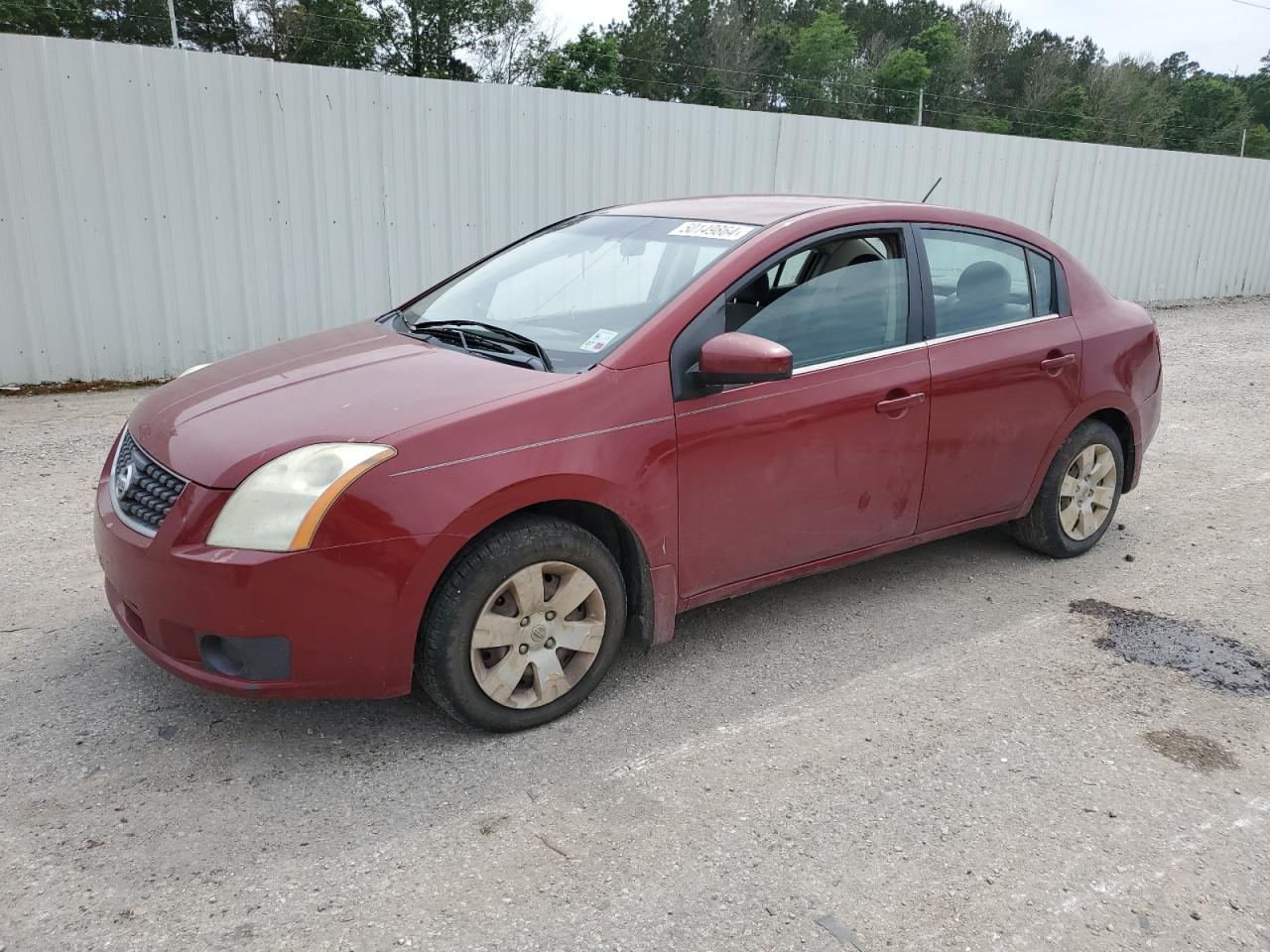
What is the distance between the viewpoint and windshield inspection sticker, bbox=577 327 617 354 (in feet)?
10.7

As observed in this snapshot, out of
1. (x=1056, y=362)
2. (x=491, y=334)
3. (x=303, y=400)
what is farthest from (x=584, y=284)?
(x=1056, y=362)

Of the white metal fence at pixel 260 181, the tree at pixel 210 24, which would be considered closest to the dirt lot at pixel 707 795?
the white metal fence at pixel 260 181

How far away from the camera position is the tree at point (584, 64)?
151 ft

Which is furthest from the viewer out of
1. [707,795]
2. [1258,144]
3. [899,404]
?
[1258,144]

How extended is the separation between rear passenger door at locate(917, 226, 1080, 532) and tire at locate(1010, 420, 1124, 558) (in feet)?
0.54

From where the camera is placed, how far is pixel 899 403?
3.76 m

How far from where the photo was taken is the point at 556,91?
9422 mm

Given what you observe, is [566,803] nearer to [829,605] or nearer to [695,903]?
[695,903]

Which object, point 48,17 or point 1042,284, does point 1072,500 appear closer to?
point 1042,284

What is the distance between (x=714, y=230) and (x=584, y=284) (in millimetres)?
525

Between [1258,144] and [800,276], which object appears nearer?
[800,276]

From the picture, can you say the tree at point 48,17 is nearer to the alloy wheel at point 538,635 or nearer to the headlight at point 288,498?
the headlight at point 288,498

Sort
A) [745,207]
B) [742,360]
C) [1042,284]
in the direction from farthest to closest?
[1042,284], [745,207], [742,360]

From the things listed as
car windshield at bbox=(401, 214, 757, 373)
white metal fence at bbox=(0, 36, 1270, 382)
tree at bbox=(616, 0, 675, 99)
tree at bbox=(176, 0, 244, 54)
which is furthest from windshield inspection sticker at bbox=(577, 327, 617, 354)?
tree at bbox=(616, 0, 675, 99)
